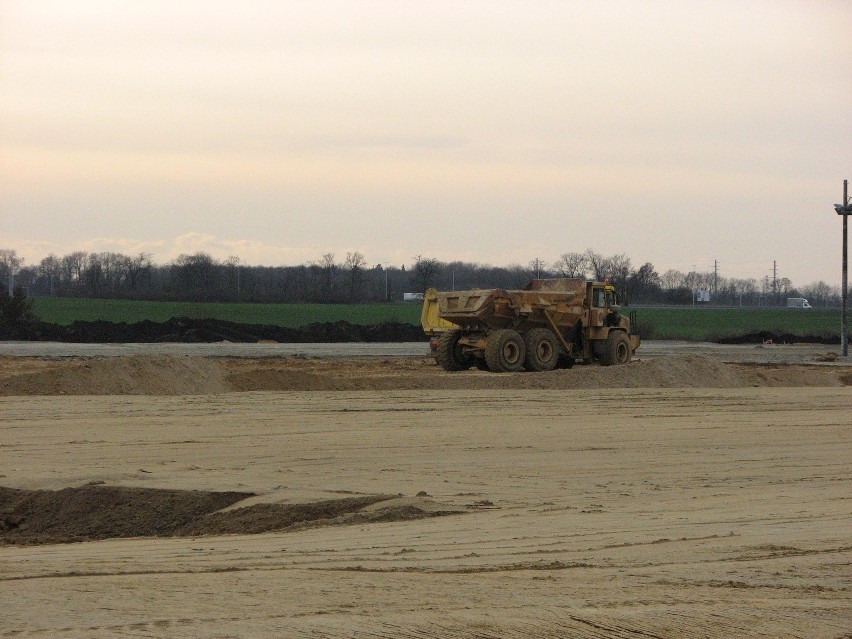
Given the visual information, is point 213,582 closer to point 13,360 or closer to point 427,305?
point 427,305

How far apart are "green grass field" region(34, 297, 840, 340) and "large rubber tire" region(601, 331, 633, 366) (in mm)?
29062

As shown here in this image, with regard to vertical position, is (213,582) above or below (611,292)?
below

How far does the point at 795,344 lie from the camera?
183 ft

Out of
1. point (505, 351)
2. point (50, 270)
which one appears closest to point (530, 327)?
point (505, 351)

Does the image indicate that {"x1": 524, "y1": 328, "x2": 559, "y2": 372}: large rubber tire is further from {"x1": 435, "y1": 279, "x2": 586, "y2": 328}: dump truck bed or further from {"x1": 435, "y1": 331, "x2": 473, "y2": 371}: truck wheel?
{"x1": 435, "y1": 331, "x2": 473, "y2": 371}: truck wheel

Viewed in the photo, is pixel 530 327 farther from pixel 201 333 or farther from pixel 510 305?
pixel 201 333

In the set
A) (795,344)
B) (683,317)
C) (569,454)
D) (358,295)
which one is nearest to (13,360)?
(569,454)

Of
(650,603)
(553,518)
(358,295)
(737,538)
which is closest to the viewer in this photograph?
(650,603)

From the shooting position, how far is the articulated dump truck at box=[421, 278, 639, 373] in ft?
97.3

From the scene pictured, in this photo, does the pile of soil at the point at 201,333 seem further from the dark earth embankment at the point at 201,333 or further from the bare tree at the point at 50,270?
the bare tree at the point at 50,270

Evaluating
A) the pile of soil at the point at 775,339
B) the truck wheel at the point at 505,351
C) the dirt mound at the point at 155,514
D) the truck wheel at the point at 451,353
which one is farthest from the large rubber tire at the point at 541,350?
the pile of soil at the point at 775,339

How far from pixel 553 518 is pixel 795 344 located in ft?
161

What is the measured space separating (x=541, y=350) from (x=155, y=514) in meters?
20.3

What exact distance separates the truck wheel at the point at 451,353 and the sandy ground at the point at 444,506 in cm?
600
